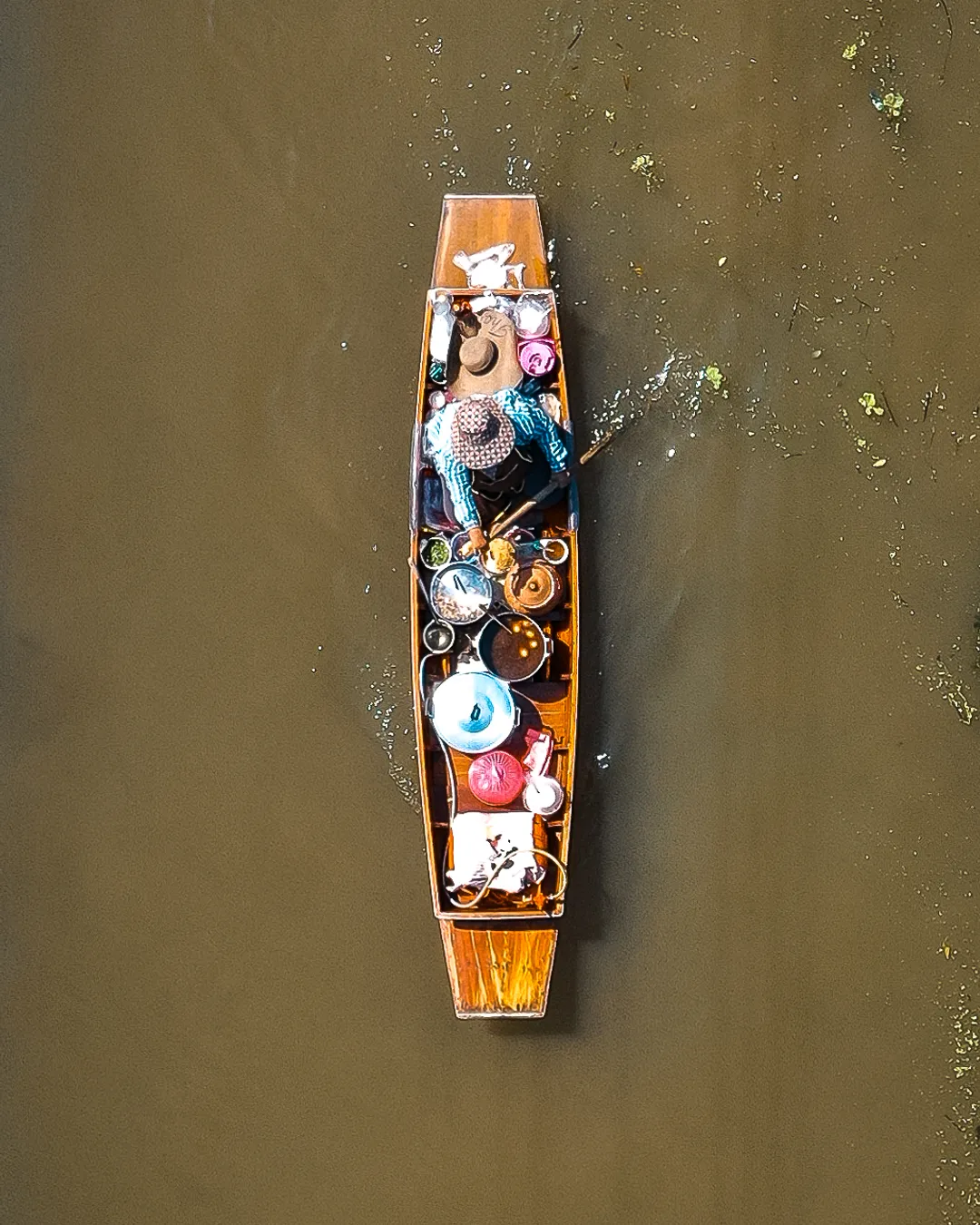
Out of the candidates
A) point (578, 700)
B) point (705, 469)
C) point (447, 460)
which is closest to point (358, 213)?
point (447, 460)

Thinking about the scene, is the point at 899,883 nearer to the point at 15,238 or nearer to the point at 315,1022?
the point at 315,1022

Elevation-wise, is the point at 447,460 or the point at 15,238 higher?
the point at 15,238

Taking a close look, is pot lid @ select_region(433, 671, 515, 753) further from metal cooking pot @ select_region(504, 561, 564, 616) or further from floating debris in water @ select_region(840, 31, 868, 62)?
floating debris in water @ select_region(840, 31, 868, 62)

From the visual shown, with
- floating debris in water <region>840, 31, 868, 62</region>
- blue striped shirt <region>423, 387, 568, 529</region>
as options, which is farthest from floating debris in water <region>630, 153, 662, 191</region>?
blue striped shirt <region>423, 387, 568, 529</region>

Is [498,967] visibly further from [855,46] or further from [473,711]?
[855,46]

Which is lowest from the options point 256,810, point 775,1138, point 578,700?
point 775,1138

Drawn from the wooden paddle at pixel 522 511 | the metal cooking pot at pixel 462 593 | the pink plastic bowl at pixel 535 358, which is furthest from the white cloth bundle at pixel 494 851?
the pink plastic bowl at pixel 535 358

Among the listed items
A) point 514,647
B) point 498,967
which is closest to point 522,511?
point 514,647
